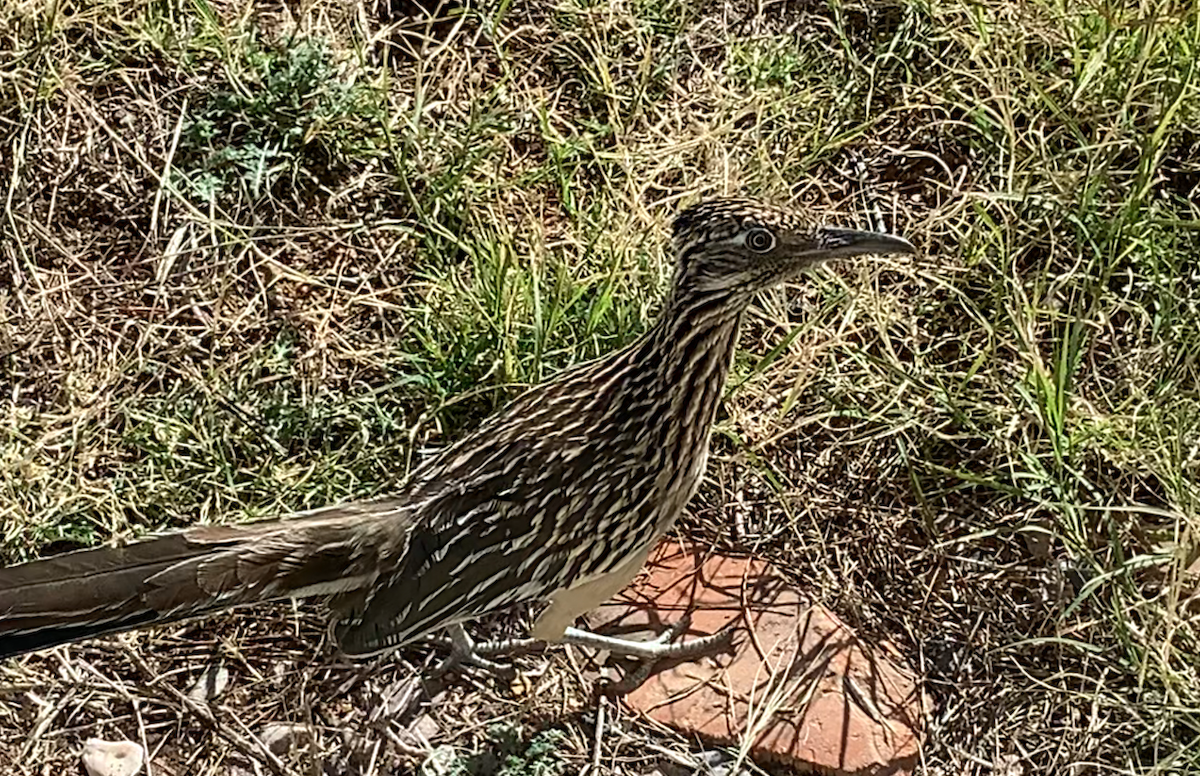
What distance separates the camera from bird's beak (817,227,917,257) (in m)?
3.38

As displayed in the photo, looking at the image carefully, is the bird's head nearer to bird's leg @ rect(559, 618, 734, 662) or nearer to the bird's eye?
the bird's eye

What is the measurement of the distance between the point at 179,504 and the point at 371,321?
748 millimetres

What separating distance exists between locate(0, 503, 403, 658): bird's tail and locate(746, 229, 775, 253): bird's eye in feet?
3.54

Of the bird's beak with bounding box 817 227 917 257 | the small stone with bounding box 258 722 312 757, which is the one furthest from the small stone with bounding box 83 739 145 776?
the bird's beak with bounding box 817 227 917 257

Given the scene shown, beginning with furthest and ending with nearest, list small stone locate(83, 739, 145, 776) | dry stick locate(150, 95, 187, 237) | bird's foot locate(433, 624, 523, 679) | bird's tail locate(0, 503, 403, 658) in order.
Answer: dry stick locate(150, 95, 187, 237) < bird's foot locate(433, 624, 523, 679) < small stone locate(83, 739, 145, 776) < bird's tail locate(0, 503, 403, 658)

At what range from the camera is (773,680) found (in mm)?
3928

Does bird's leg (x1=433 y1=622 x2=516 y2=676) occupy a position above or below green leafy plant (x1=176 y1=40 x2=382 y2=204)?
below

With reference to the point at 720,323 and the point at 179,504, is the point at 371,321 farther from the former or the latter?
the point at 720,323

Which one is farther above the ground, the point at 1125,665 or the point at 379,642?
the point at 1125,665

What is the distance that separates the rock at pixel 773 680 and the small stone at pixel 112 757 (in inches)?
47.6

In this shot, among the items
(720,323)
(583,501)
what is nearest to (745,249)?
(720,323)

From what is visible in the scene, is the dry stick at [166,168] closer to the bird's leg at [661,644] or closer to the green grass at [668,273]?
the green grass at [668,273]

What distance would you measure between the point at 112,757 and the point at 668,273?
75.4 inches

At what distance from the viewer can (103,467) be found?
416 centimetres
